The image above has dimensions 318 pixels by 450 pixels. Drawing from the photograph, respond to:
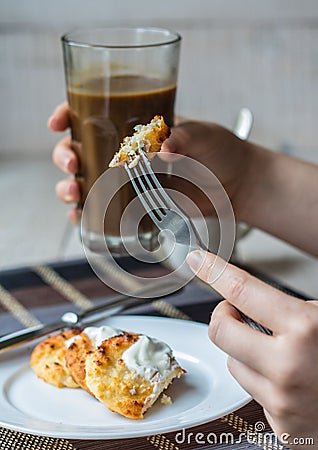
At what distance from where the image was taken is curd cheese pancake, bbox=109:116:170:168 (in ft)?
2.31

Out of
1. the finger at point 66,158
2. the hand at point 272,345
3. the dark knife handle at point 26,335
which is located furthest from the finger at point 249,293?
the finger at point 66,158

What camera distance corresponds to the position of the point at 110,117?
1.03 meters

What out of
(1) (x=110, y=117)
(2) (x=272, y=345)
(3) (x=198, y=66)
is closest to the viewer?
(2) (x=272, y=345)

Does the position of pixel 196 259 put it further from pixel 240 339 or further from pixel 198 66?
pixel 198 66

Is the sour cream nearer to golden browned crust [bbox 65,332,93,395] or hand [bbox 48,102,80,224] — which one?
golden browned crust [bbox 65,332,93,395]

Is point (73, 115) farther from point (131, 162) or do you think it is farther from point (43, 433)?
point (43, 433)

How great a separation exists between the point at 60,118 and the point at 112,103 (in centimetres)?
17

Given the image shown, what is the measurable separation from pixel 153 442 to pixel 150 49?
58 cm

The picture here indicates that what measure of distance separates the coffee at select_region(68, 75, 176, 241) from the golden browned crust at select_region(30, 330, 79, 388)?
0.24m

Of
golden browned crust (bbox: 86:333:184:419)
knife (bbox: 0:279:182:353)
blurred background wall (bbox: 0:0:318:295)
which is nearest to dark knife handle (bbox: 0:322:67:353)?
knife (bbox: 0:279:182:353)

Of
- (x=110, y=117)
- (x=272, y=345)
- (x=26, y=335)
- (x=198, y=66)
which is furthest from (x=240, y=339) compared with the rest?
(x=198, y=66)

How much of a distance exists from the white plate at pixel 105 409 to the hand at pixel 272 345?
0.10 m

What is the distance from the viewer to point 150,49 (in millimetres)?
1038

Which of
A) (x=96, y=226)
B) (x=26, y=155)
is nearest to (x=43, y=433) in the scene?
(x=96, y=226)
